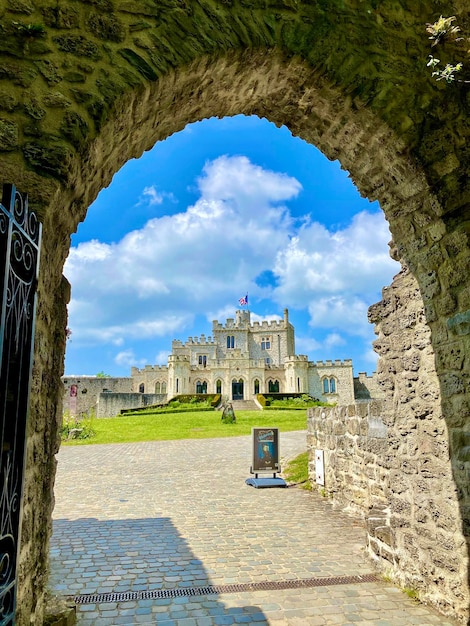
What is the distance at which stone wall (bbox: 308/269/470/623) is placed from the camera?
Answer: 3.84m

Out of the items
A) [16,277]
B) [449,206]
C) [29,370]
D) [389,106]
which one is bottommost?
[29,370]

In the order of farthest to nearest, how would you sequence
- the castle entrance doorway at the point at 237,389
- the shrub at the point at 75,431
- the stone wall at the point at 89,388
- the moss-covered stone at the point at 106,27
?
the castle entrance doorway at the point at 237,389 → the stone wall at the point at 89,388 → the shrub at the point at 75,431 → the moss-covered stone at the point at 106,27

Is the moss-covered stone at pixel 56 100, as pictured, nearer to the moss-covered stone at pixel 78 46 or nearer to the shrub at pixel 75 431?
the moss-covered stone at pixel 78 46

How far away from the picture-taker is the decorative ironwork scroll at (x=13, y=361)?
73.2 inches

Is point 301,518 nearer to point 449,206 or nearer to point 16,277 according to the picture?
point 449,206

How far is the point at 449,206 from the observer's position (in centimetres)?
392

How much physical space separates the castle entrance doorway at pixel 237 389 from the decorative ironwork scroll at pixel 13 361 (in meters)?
61.9

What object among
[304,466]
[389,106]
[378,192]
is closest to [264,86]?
[389,106]

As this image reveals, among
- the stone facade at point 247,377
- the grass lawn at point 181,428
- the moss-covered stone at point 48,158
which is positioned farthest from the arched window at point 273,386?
the moss-covered stone at point 48,158

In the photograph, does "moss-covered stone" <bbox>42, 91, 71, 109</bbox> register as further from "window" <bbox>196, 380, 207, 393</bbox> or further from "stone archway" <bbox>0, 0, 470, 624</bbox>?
"window" <bbox>196, 380, 207, 393</bbox>

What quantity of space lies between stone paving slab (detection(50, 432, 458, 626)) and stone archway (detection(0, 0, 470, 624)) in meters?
1.45

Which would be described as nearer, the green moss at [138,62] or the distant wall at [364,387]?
the green moss at [138,62]

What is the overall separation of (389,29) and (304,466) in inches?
395

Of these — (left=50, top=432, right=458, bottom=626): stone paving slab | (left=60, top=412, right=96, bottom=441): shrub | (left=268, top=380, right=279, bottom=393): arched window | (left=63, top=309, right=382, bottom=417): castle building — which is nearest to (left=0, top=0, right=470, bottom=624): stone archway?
(left=50, top=432, right=458, bottom=626): stone paving slab
